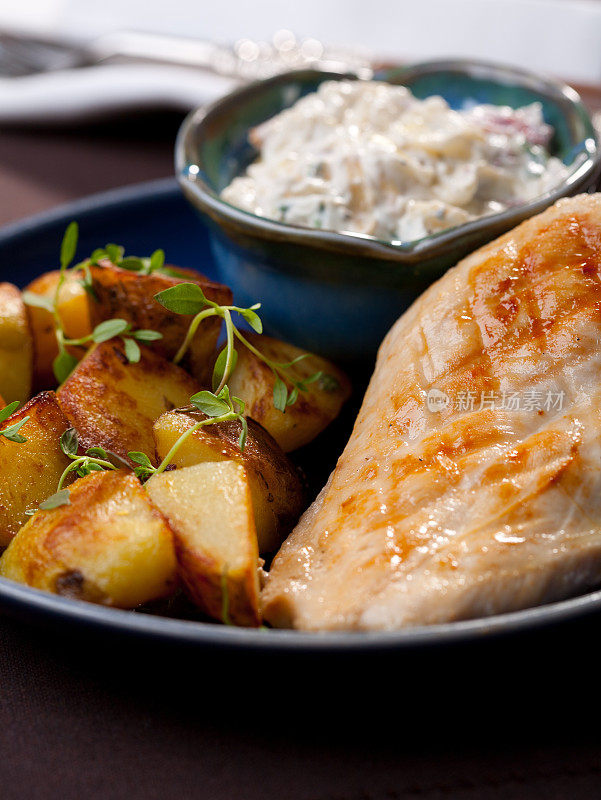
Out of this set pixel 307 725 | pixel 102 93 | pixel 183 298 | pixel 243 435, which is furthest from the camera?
pixel 102 93

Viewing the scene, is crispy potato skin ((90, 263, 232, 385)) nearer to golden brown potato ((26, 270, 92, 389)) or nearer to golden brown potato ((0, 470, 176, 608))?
golden brown potato ((26, 270, 92, 389))

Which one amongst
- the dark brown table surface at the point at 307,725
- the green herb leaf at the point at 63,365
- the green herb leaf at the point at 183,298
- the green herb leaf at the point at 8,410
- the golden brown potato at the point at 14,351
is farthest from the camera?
the green herb leaf at the point at 63,365

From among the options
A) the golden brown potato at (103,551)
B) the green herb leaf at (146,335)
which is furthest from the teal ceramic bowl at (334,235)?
the golden brown potato at (103,551)

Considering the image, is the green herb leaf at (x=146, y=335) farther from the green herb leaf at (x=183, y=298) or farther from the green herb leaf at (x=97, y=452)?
the green herb leaf at (x=97, y=452)

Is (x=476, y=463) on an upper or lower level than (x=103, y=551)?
upper

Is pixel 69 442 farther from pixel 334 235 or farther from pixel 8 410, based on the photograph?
pixel 334 235

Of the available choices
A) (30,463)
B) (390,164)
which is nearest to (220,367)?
(30,463)

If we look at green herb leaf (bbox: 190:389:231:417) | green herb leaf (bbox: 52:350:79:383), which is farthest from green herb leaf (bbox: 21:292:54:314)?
green herb leaf (bbox: 190:389:231:417)
